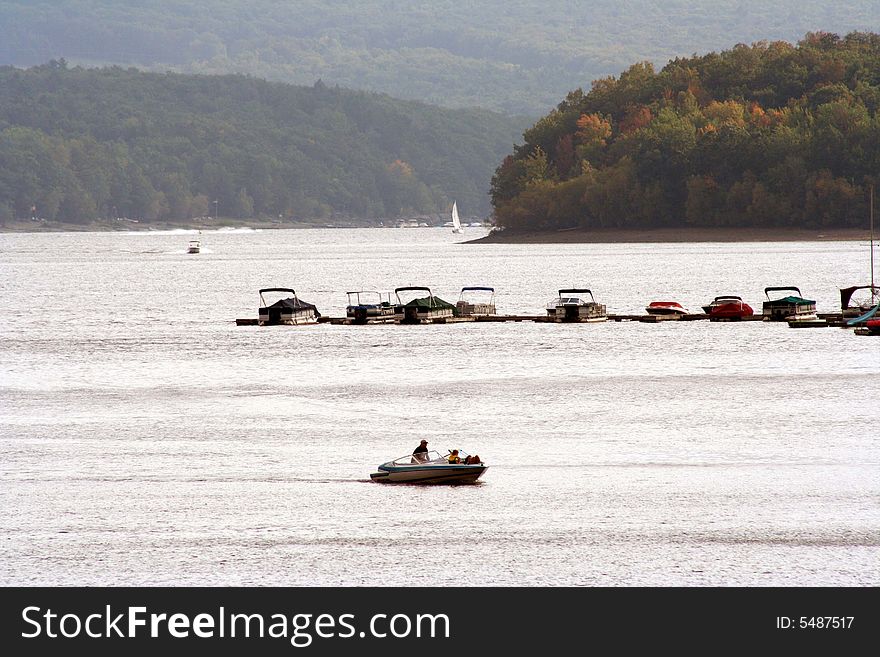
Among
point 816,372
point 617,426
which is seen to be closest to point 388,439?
point 617,426

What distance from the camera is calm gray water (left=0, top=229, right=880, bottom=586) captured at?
35.2 metres

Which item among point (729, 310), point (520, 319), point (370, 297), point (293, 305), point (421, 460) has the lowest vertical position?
point (421, 460)

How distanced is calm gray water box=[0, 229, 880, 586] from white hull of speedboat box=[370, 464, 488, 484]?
1.40 ft

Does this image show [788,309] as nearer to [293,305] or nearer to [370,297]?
[293,305]

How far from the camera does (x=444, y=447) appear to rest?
1964 inches

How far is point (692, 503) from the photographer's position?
40.7m

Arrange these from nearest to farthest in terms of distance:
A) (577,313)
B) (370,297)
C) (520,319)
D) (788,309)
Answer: (788,309) → (577,313) → (520,319) → (370,297)

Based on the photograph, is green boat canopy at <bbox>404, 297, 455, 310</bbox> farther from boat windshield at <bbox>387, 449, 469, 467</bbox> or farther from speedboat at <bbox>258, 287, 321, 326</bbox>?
boat windshield at <bbox>387, 449, 469, 467</bbox>

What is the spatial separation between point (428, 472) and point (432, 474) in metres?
0.13

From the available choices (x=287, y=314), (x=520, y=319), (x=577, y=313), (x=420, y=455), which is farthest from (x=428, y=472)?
(x=520, y=319)

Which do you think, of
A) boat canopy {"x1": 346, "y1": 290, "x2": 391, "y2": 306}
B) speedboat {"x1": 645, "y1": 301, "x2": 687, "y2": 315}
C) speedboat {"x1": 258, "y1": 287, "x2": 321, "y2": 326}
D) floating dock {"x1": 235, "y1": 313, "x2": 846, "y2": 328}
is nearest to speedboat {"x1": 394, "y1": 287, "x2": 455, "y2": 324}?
floating dock {"x1": 235, "y1": 313, "x2": 846, "y2": 328}

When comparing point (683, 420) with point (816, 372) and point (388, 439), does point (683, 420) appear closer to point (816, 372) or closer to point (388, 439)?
point (388, 439)

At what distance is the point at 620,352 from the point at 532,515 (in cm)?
4492

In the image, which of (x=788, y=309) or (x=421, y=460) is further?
(x=788, y=309)
